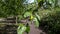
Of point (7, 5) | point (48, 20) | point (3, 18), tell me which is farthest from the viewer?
point (48, 20)

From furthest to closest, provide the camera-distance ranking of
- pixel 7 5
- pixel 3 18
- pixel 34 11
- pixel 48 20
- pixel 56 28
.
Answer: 1. pixel 48 20
2. pixel 56 28
3. pixel 3 18
4. pixel 7 5
5. pixel 34 11

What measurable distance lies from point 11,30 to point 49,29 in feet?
5.44

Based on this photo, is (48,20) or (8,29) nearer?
(8,29)

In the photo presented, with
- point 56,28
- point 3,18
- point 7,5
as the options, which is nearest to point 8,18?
point 3,18

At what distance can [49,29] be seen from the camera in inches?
158

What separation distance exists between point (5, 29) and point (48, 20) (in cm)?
180

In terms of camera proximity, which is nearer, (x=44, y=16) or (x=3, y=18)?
(x=3, y=18)

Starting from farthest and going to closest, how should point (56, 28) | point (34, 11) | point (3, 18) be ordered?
point (56, 28), point (3, 18), point (34, 11)

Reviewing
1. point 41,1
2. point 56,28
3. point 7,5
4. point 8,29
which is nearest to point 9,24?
point 8,29

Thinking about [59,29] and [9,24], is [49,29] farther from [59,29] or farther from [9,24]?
[9,24]

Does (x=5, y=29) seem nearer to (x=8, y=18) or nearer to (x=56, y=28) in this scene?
(x=8, y=18)

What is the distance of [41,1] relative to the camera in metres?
0.67

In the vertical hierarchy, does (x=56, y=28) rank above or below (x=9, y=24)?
below

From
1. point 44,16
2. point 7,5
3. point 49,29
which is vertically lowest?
point 49,29
